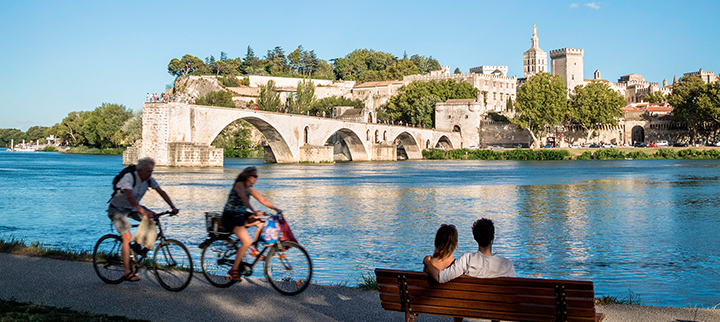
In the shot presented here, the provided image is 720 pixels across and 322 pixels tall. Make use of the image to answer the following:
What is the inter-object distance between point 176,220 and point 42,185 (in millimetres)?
16958

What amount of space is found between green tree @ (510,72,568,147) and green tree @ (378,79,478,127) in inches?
675

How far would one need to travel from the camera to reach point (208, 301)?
20.6ft

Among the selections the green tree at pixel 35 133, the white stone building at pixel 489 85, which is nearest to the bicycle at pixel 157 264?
the white stone building at pixel 489 85

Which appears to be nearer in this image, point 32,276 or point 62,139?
point 32,276

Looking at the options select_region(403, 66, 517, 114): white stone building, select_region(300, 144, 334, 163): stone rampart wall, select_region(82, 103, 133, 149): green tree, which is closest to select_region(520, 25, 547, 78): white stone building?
select_region(403, 66, 517, 114): white stone building

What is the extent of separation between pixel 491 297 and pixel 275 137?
52.5 meters

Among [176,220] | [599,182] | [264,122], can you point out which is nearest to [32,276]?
[176,220]

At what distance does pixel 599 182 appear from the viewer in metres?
33.2

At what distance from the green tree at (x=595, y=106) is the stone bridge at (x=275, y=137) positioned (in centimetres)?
1805

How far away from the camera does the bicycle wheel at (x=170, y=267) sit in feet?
21.9

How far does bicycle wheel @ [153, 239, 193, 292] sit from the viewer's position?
6684mm

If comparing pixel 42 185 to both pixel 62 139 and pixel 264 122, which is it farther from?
pixel 62 139

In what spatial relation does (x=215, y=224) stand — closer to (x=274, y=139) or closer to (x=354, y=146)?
(x=274, y=139)

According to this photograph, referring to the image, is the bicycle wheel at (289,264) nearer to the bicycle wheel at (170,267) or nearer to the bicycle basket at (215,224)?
the bicycle basket at (215,224)
